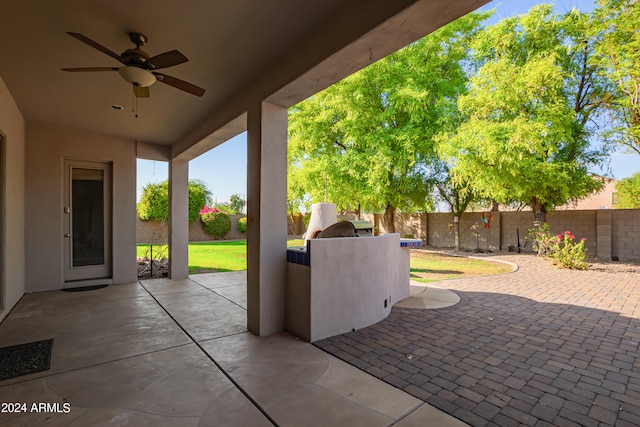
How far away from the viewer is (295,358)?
2.91 metres

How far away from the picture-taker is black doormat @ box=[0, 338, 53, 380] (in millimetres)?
2627

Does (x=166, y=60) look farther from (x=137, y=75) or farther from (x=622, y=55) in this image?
(x=622, y=55)

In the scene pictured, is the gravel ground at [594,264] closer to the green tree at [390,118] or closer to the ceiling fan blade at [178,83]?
the green tree at [390,118]

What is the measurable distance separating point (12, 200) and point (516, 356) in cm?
704

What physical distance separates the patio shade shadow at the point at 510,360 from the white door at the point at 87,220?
5616 mm

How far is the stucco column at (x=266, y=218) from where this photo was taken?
355 centimetres

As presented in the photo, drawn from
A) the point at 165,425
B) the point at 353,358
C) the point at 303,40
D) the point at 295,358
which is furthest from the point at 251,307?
the point at 303,40

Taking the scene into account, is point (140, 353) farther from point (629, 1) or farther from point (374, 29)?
point (629, 1)

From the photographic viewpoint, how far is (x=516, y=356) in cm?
296

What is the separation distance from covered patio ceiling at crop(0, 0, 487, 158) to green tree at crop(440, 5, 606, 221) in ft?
23.0

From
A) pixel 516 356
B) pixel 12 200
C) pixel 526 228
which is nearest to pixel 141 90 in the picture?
pixel 12 200

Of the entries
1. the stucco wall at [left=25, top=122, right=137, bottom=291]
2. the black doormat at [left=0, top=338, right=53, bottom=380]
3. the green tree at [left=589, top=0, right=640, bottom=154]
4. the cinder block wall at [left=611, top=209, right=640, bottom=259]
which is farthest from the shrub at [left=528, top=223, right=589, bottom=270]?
the stucco wall at [left=25, top=122, right=137, bottom=291]

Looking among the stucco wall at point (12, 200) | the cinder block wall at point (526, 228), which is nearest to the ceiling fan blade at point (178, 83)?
the stucco wall at point (12, 200)

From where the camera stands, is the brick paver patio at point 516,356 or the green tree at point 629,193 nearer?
the brick paver patio at point 516,356
